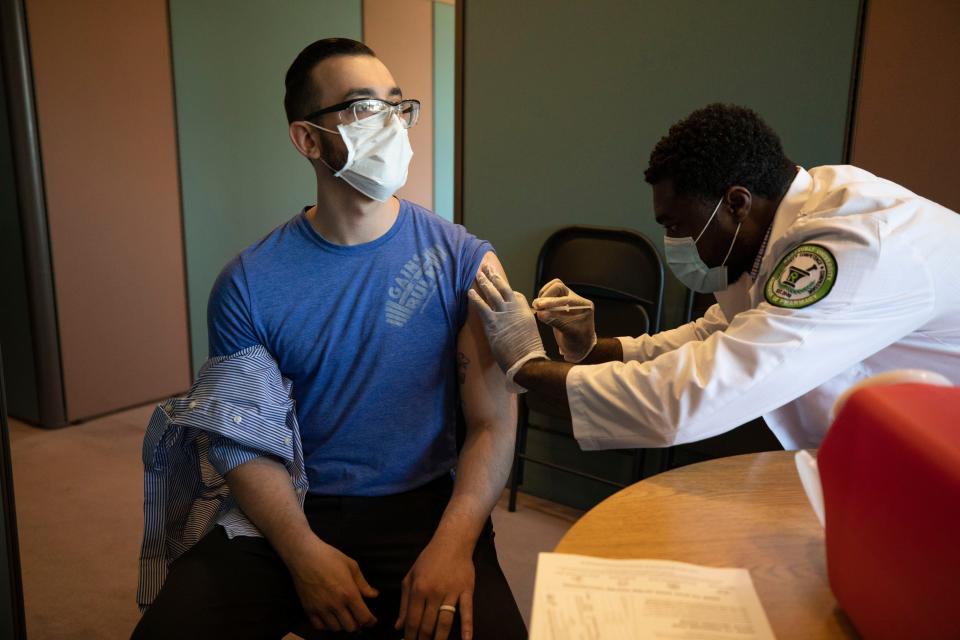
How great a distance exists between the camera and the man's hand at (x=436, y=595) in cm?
114

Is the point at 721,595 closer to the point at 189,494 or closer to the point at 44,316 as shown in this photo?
the point at 189,494

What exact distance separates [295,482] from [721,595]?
2.63 feet

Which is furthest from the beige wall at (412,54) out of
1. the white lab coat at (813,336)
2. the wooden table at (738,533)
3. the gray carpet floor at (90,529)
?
the wooden table at (738,533)

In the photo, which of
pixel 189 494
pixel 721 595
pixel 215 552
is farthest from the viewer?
pixel 189 494

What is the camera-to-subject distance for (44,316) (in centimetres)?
319

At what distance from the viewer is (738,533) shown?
945 millimetres

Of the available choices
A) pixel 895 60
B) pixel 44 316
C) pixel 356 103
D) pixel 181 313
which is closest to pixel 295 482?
pixel 356 103

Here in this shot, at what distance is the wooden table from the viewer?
31.9 inches

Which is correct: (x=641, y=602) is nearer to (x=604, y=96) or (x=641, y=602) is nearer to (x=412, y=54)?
(x=604, y=96)

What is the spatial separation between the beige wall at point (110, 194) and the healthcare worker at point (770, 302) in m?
2.54

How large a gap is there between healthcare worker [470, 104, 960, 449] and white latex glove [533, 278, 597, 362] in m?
0.21

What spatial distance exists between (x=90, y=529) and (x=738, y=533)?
2290 millimetres

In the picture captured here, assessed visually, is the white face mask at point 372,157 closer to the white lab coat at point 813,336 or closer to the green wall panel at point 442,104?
the white lab coat at point 813,336

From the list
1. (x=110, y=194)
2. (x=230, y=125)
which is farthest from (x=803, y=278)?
(x=230, y=125)
